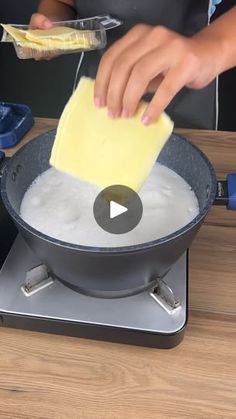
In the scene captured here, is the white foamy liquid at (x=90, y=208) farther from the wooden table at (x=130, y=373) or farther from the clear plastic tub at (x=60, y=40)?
the clear plastic tub at (x=60, y=40)

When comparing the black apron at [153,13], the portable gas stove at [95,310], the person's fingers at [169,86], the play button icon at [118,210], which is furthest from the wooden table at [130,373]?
the black apron at [153,13]

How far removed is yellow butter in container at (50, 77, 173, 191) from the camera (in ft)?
1.95

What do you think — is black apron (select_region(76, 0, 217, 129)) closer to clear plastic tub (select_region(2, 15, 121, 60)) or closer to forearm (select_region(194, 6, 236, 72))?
clear plastic tub (select_region(2, 15, 121, 60))

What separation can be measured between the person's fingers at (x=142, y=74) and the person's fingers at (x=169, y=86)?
0.01 meters

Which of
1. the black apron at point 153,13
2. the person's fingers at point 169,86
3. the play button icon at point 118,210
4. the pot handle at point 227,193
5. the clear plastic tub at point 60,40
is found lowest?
the pot handle at point 227,193

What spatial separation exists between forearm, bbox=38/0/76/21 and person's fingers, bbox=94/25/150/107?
58cm

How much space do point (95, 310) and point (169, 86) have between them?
293 millimetres

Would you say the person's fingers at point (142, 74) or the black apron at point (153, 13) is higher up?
the person's fingers at point (142, 74)

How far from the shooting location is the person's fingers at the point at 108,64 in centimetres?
60

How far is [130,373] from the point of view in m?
0.62

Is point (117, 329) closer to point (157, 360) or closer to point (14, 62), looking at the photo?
point (157, 360)

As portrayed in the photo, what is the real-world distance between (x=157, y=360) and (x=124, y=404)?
0.24ft

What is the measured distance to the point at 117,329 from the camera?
2.08 feet

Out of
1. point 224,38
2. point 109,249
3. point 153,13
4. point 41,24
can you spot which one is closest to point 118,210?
point 109,249
